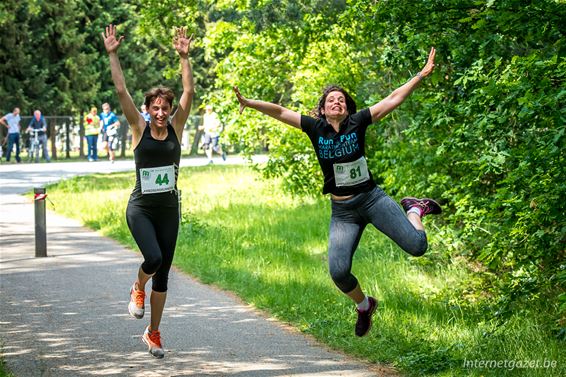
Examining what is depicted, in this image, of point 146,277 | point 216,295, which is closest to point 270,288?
point 216,295

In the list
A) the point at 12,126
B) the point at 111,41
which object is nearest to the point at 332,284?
the point at 111,41

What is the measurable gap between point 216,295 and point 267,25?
7.34 meters

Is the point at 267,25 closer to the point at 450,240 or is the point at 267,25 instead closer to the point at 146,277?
the point at 450,240

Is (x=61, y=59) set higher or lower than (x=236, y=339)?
higher

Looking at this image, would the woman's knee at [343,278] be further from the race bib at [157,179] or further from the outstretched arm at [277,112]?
the race bib at [157,179]

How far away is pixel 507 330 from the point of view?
8992mm

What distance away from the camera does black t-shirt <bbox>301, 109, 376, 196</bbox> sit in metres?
7.67

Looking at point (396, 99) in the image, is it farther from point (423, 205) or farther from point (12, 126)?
point (12, 126)

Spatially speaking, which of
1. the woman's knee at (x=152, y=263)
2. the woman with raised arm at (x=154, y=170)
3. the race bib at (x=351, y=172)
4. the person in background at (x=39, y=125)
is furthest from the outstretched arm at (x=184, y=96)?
the person in background at (x=39, y=125)

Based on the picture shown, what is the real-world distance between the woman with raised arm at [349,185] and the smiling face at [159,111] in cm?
57

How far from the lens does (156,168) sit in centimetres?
762

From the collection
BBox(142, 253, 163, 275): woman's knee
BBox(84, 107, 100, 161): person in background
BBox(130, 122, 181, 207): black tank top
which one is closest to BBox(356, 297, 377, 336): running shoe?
BBox(142, 253, 163, 275): woman's knee

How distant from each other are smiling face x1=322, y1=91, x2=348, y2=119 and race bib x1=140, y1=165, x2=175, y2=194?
49.8 inches

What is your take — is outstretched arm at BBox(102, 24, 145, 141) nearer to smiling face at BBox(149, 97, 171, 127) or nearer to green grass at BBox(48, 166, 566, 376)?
smiling face at BBox(149, 97, 171, 127)
